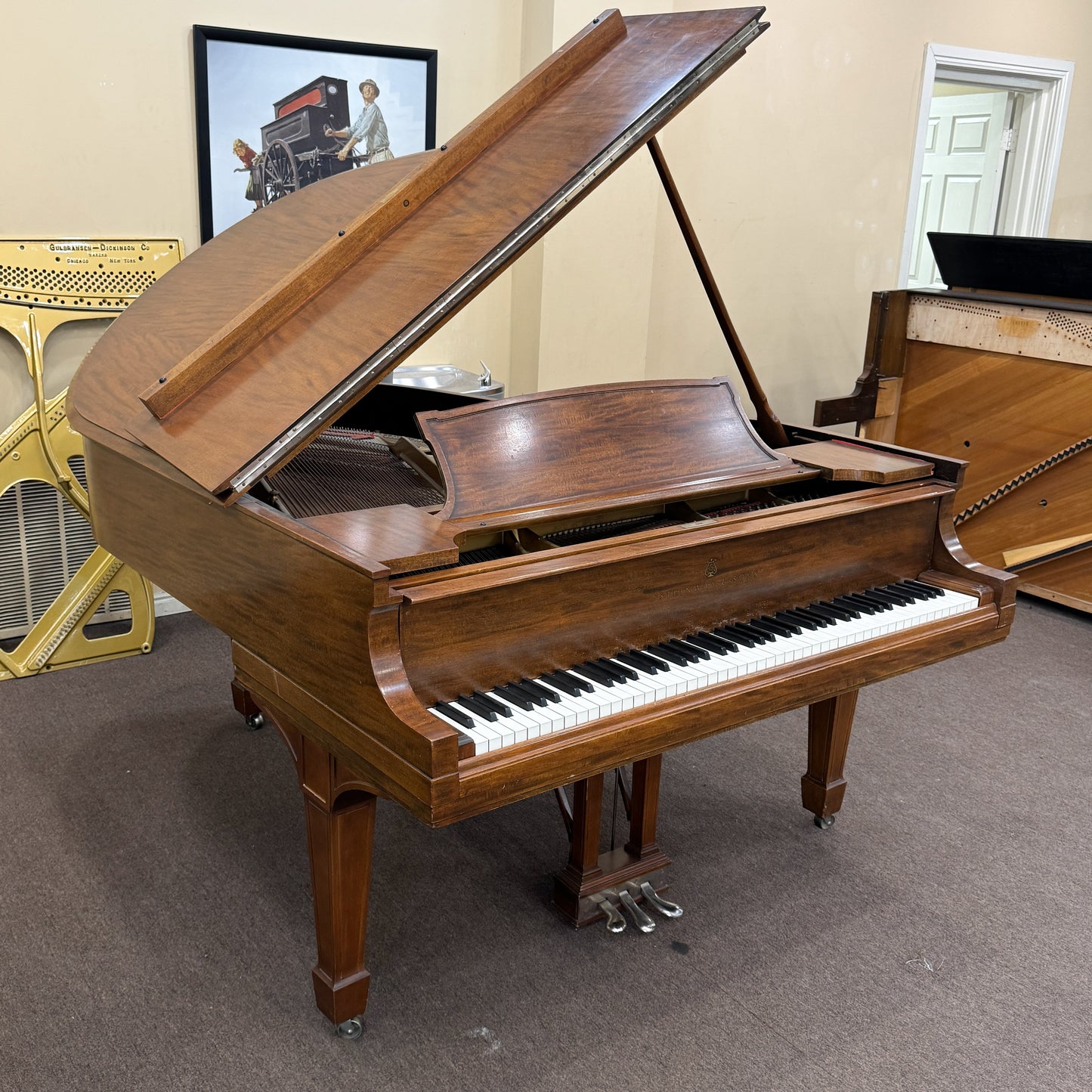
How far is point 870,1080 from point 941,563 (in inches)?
42.1

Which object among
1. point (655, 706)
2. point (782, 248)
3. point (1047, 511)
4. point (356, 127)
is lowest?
point (1047, 511)

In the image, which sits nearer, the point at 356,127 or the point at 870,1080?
the point at 870,1080

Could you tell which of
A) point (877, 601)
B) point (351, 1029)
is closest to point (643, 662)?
point (877, 601)

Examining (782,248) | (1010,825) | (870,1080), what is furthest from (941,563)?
(782,248)

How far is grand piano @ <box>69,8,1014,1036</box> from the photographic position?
5.48 feet

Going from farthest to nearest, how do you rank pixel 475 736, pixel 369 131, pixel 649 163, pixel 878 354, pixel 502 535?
1. pixel 878 354
2. pixel 649 163
3. pixel 369 131
4. pixel 502 535
5. pixel 475 736

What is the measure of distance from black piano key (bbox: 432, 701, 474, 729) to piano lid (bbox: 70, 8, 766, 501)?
47 cm

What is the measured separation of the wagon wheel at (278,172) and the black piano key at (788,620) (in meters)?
2.53

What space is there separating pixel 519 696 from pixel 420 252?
31.0 inches

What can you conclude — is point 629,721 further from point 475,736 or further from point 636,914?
point 636,914

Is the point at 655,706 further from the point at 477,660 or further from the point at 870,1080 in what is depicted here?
the point at 870,1080

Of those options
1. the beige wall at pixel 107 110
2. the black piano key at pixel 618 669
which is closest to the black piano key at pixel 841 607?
the black piano key at pixel 618 669

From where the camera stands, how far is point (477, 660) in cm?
174

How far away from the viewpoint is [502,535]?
2033mm
